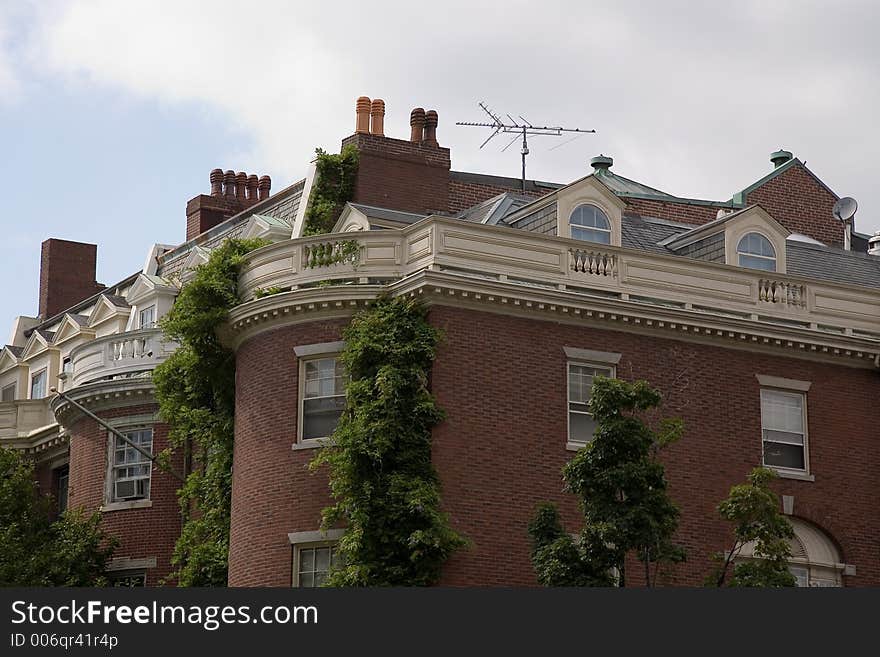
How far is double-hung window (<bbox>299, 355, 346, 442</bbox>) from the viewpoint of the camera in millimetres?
38781

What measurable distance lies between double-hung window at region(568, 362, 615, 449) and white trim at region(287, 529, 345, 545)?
4.87m

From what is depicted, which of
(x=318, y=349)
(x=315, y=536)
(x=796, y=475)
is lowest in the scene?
(x=315, y=536)

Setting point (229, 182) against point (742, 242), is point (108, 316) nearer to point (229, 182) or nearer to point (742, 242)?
point (229, 182)

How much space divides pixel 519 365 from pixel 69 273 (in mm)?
27143

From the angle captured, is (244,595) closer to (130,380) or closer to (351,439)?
(351,439)

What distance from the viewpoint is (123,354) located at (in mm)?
46750

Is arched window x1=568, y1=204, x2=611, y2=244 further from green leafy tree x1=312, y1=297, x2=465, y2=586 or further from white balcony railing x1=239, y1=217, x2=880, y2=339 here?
green leafy tree x1=312, y1=297, x2=465, y2=586

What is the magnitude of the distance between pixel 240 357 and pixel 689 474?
9.17 m

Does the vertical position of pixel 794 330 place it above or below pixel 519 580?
above

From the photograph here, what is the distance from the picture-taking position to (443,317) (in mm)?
38281

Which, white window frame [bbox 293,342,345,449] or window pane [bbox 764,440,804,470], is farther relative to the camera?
window pane [bbox 764,440,804,470]

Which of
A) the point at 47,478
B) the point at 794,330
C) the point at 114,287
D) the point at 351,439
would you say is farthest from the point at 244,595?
the point at 114,287

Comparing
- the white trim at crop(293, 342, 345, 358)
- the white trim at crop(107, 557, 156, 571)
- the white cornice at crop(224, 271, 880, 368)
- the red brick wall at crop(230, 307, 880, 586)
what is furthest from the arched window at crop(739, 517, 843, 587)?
the white trim at crop(107, 557, 156, 571)

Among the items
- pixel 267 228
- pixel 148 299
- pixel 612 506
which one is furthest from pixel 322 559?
pixel 148 299
